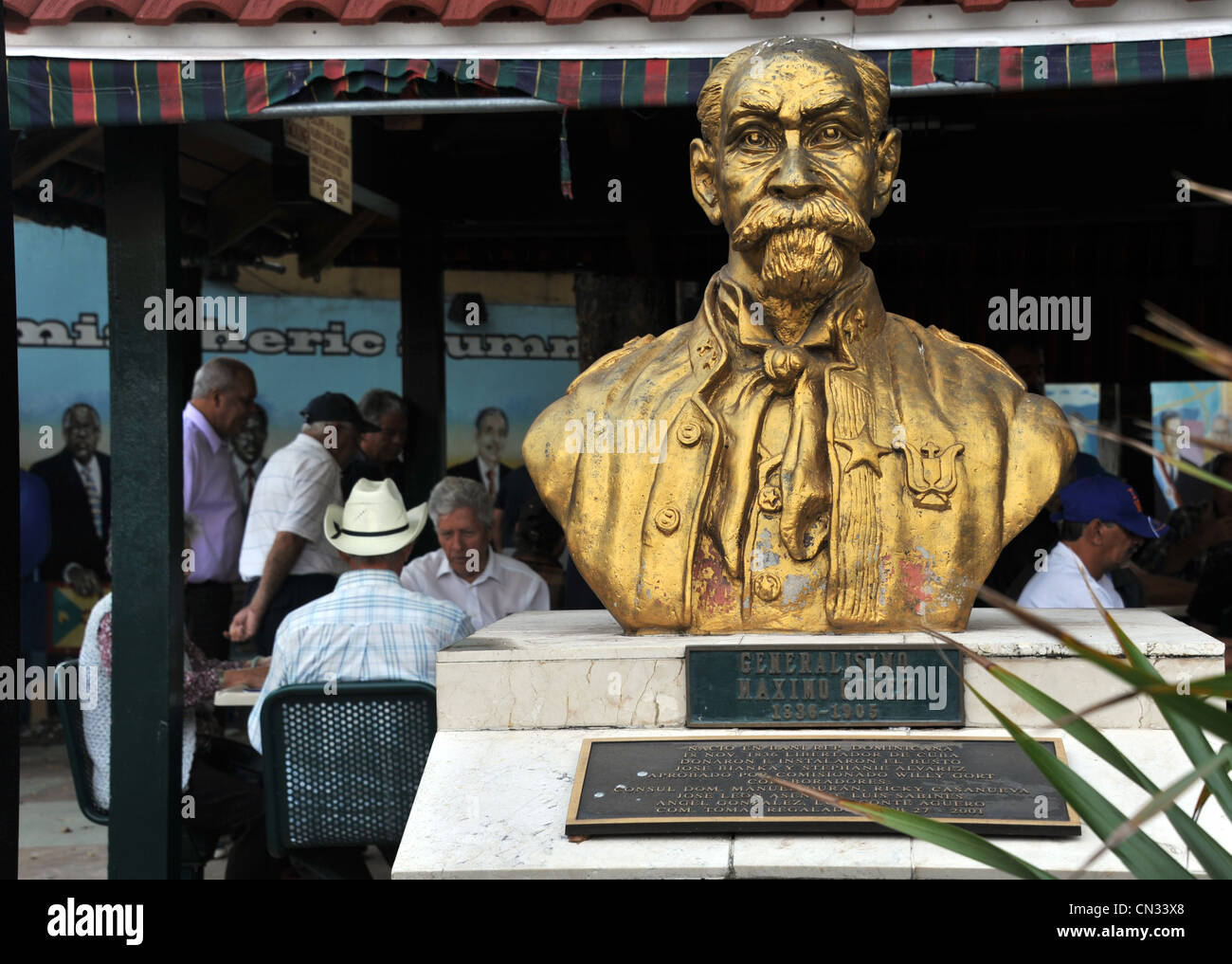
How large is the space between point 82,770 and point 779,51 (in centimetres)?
300

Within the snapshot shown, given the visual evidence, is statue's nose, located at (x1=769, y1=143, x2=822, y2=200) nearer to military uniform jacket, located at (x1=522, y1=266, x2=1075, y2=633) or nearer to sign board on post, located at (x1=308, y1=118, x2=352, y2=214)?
military uniform jacket, located at (x1=522, y1=266, x2=1075, y2=633)

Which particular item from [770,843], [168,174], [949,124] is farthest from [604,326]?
[770,843]

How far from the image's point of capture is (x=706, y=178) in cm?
344

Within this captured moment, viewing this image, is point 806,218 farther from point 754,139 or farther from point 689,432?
point 689,432

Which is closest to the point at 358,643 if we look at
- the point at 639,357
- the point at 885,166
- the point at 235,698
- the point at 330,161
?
the point at 235,698

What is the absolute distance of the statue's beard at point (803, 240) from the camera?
3.12 meters

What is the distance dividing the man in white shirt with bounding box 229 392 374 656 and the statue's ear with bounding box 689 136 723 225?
273 cm

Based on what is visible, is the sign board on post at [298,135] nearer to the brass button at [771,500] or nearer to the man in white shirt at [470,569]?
the man in white shirt at [470,569]

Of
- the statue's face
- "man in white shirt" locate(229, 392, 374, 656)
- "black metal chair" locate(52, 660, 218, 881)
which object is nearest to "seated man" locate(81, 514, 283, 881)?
"black metal chair" locate(52, 660, 218, 881)

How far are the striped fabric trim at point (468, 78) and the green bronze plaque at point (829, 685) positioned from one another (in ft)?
5.36

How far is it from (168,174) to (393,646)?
5.32 ft

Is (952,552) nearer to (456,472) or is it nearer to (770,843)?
→ (770,843)

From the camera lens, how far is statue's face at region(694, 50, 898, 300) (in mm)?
3115

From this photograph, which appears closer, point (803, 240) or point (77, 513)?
point (803, 240)
